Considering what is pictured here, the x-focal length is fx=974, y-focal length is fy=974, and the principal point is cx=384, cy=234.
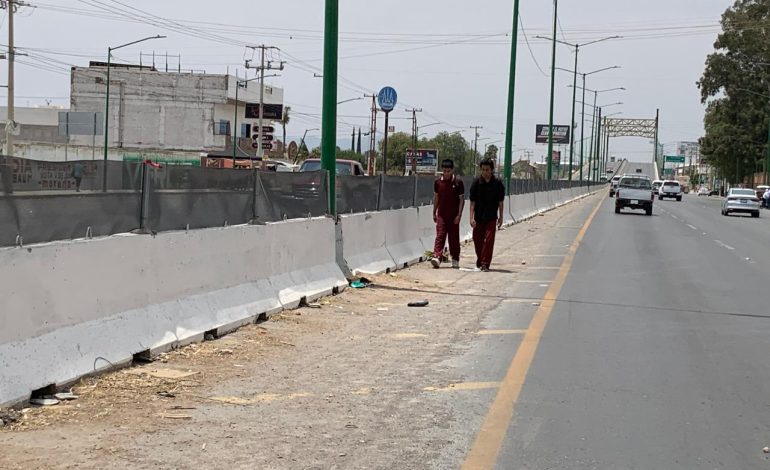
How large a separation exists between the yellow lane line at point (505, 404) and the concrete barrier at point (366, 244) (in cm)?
329

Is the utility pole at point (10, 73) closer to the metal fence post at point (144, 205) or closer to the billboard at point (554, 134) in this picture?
the metal fence post at point (144, 205)

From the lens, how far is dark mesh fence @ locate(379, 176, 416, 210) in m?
17.4

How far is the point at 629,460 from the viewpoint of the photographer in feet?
19.1

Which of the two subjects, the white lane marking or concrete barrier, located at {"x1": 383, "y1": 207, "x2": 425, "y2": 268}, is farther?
the white lane marking

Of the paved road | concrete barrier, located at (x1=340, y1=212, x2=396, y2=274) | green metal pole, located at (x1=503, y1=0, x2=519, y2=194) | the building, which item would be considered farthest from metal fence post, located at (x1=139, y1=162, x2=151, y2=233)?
the building

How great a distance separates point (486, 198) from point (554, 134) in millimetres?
107790

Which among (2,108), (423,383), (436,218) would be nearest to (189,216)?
(423,383)

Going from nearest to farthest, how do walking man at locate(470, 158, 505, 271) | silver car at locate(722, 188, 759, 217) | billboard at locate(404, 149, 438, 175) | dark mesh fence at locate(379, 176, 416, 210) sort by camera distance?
1. walking man at locate(470, 158, 505, 271)
2. dark mesh fence at locate(379, 176, 416, 210)
3. silver car at locate(722, 188, 759, 217)
4. billboard at locate(404, 149, 438, 175)

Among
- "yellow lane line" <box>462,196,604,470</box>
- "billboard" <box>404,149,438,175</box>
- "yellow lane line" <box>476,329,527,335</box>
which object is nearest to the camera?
"yellow lane line" <box>462,196,604,470</box>

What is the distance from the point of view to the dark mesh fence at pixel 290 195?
38.2ft

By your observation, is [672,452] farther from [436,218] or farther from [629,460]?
[436,218]

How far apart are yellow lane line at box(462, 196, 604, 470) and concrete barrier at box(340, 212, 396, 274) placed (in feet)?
10.8

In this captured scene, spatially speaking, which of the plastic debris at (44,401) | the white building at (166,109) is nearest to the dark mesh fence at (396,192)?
the plastic debris at (44,401)

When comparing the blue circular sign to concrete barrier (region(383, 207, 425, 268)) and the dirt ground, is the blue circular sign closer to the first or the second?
concrete barrier (region(383, 207, 425, 268))
